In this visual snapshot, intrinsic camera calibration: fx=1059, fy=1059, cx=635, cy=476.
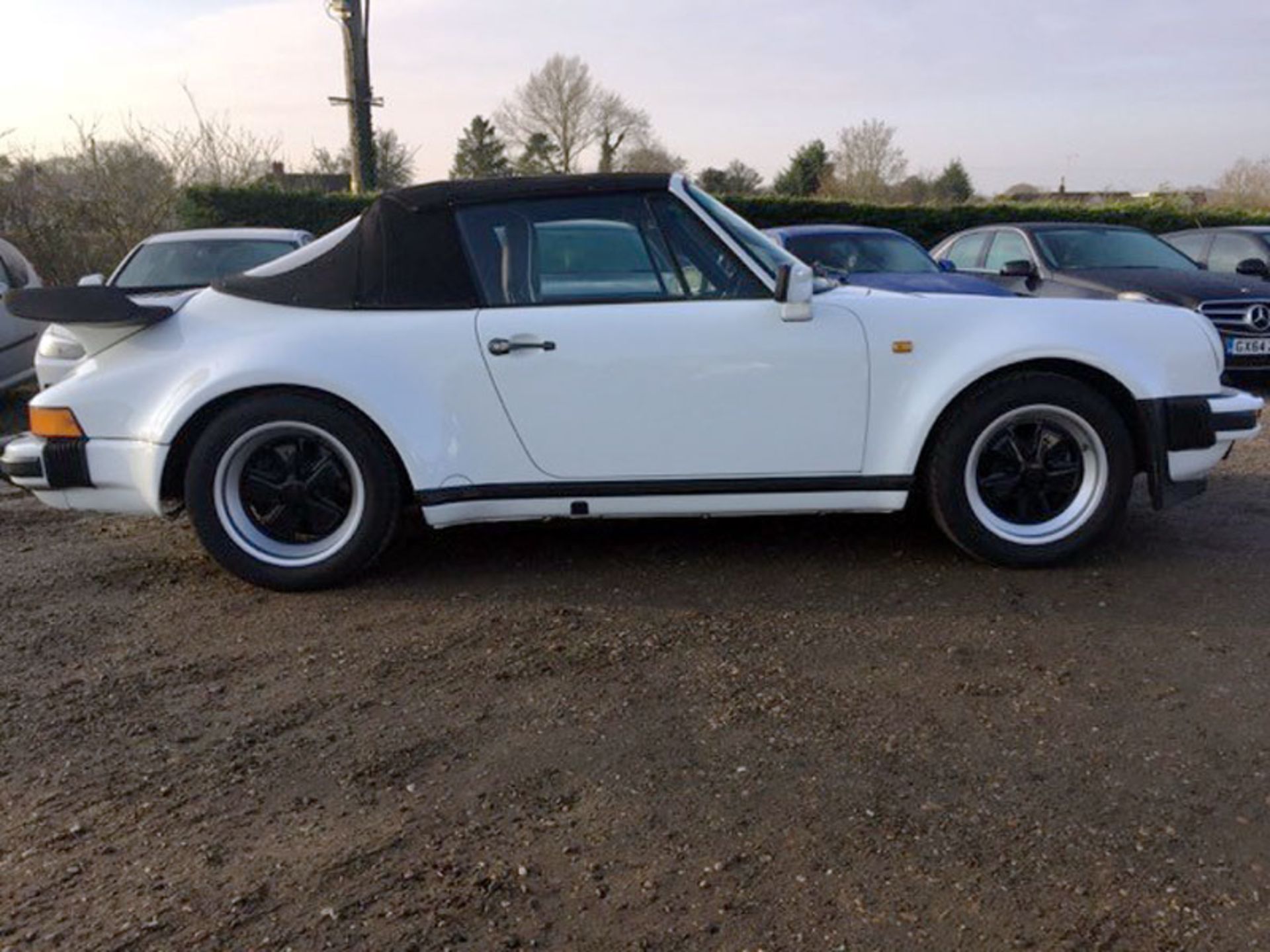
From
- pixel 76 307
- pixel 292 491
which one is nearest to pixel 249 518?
pixel 292 491

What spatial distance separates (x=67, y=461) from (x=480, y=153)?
54.7m

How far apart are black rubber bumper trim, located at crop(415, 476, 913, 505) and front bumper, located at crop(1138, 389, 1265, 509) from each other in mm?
943

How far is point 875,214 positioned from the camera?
69.5ft

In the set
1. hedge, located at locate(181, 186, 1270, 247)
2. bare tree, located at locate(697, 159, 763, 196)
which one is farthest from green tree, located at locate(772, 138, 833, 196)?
hedge, located at locate(181, 186, 1270, 247)

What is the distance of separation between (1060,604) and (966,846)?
5.46 feet

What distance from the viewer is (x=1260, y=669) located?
3195 millimetres

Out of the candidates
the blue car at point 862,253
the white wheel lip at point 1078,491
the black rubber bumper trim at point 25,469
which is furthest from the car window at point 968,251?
the black rubber bumper trim at point 25,469

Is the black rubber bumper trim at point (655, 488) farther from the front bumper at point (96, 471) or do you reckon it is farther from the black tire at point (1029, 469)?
the front bumper at point (96, 471)

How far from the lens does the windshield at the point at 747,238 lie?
405 centimetres

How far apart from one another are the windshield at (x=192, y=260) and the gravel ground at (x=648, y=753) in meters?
4.78

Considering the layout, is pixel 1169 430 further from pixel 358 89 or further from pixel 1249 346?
pixel 358 89

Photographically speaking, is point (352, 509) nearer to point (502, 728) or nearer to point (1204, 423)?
point (502, 728)

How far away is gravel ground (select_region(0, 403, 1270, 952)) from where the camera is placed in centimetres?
213

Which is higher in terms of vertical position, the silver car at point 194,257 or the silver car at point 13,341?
the silver car at point 194,257
